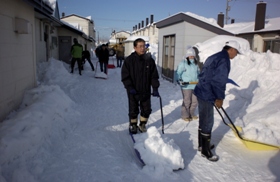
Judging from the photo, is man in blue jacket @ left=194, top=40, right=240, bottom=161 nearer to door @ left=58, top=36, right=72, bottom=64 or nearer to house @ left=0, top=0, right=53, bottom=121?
house @ left=0, top=0, right=53, bottom=121

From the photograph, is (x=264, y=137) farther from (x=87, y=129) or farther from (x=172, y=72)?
(x=172, y=72)

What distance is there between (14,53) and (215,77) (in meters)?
4.11

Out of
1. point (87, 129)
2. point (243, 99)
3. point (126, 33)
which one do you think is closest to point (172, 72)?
point (243, 99)

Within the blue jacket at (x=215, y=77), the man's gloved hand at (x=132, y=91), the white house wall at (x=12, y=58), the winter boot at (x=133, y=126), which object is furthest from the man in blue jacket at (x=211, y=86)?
the white house wall at (x=12, y=58)

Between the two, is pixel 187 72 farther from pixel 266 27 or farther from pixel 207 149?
pixel 266 27

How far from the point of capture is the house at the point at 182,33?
10.2m

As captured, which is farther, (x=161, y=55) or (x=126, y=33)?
(x=126, y=33)

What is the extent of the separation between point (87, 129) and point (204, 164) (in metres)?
2.52

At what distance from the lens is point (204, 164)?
3.61 metres

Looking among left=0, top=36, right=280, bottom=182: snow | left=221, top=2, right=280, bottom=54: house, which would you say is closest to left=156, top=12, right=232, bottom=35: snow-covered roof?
left=0, top=36, right=280, bottom=182: snow

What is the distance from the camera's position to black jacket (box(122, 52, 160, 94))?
4297 millimetres

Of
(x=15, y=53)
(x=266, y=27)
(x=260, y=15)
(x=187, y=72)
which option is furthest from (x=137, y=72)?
(x=260, y=15)

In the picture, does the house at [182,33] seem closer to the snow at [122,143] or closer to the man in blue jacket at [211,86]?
the snow at [122,143]

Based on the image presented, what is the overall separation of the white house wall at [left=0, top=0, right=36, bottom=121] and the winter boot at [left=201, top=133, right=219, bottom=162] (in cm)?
357
